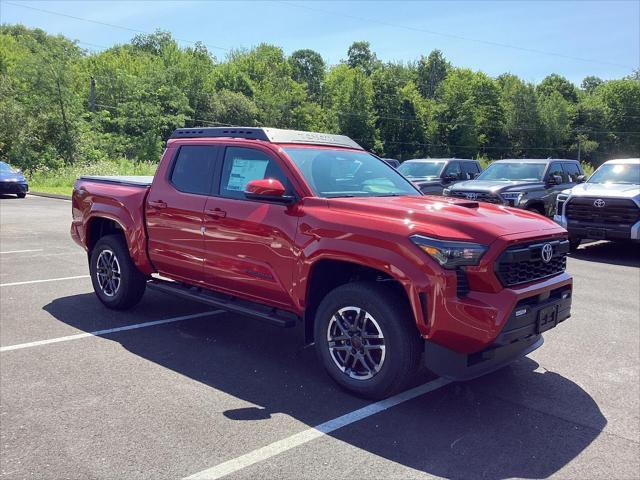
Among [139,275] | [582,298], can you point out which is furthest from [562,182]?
[139,275]

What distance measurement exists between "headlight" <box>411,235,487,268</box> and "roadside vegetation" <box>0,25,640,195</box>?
165 ft

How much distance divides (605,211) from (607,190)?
1.80ft

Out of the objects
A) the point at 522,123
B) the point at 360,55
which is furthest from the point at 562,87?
the point at 360,55

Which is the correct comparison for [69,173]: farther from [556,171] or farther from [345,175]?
[345,175]

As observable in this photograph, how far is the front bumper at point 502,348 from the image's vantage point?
3.79m

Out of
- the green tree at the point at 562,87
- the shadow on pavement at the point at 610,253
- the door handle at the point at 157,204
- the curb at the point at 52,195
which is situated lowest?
the shadow on pavement at the point at 610,253

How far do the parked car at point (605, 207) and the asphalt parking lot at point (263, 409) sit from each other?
17.4 ft

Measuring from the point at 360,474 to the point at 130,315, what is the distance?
3980 millimetres

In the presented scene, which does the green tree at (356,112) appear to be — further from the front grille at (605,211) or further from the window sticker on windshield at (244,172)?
the window sticker on windshield at (244,172)

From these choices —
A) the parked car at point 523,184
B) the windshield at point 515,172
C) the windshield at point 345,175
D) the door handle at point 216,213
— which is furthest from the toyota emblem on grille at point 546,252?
the windshield at point 515,172

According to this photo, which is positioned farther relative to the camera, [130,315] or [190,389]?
[130,315]

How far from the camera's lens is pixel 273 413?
3965 millimetres

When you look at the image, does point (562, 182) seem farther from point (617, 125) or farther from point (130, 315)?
point (617, 125)

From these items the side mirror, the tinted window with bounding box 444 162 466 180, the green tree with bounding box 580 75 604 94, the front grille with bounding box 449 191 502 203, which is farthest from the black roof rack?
the green tree with bounding box 580 75 604 94
